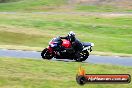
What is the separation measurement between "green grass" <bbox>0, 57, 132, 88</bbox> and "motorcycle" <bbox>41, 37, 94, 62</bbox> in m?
2.17

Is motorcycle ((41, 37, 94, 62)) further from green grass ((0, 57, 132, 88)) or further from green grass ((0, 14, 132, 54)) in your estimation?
green grass ((0, 14, 132, 54))

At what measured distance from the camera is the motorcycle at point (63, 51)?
27.2 metres

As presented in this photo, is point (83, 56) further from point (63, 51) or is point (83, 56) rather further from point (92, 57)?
point (92, 57)

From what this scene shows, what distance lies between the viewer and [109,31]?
54.8 metres

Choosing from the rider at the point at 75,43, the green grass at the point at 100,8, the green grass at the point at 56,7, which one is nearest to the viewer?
the rider at the point at 75,43

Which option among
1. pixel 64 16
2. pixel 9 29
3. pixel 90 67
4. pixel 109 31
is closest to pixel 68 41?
pixel 90 67

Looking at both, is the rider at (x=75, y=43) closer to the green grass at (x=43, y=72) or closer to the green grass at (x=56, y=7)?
the green grass at (x=43, y=72)

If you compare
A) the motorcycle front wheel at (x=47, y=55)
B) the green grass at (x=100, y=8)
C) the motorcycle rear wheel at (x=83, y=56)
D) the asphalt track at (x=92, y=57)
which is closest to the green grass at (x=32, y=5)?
the green grass at (x=100, y=8)

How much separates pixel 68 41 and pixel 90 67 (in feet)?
12.3

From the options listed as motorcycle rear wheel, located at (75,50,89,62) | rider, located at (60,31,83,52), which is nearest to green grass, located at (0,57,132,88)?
motorcycle rear wheel, located at (75,50,89,62)

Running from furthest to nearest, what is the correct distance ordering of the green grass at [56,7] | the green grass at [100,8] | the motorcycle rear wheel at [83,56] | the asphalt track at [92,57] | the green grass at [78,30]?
the green grass at [56,7]
the green grass at [100,8]
the green grass at [78,30]
the asphalt track at [92,57]
the motorcycle rear wheel at [83,56]

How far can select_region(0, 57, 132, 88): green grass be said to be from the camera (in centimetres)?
1927

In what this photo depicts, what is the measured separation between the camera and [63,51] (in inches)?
1078

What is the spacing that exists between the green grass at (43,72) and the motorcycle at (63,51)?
2.17 meters
